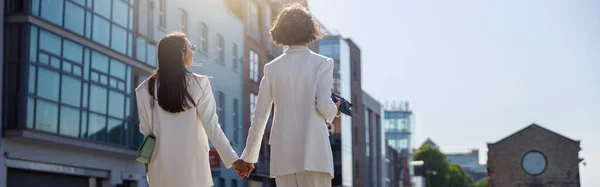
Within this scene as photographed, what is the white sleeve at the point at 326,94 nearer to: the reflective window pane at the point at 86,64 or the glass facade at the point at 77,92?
the glass facade at the point at 77,92

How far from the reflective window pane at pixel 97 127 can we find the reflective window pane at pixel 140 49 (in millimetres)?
3530

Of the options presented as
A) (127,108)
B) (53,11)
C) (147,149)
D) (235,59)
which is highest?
(235,59)

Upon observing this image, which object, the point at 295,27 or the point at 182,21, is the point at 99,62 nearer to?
the point at 182,21

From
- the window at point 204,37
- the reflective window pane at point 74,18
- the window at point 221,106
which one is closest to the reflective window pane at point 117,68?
the reflective window pane at point 74,18

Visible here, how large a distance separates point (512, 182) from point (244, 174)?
335 ft

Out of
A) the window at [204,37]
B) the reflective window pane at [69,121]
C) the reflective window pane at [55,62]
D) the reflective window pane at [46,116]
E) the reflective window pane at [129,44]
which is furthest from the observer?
the window at [204,37]

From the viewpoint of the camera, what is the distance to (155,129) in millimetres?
7793

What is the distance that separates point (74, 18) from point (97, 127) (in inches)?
142

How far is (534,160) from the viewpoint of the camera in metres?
108

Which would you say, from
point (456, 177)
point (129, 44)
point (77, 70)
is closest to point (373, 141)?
point (129, 44)

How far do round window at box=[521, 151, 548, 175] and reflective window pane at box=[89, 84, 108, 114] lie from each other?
8174cm

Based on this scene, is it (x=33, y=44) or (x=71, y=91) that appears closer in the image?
(x=33, y=44)

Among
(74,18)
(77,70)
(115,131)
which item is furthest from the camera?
(115,131)

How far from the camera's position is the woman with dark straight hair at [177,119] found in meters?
7.68
